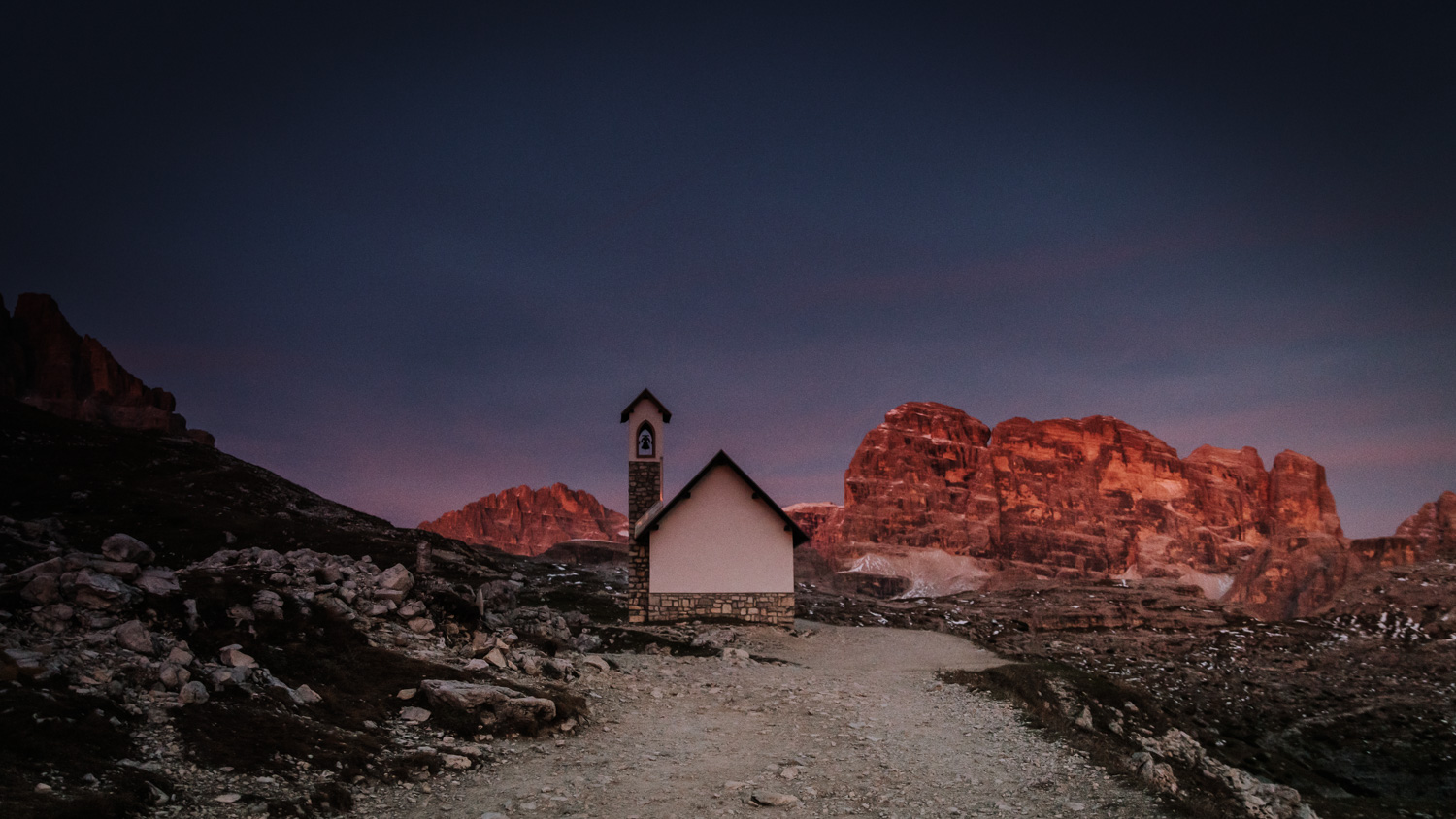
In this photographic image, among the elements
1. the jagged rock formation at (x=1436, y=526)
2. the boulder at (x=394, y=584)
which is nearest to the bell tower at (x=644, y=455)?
the boulder at (x=394, y=584)

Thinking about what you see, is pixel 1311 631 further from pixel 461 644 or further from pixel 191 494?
pixel 191 494

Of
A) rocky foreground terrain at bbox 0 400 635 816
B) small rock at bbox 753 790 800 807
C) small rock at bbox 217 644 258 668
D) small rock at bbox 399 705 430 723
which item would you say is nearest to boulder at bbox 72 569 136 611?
rocky foreground terrain at bbox 0 400 635 816

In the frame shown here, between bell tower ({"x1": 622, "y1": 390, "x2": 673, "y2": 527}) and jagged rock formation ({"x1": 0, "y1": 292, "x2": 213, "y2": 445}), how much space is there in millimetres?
126840

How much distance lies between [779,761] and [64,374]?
553ft

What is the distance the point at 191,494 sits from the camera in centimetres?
5481

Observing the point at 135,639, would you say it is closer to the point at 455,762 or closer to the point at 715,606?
the point at 455,762

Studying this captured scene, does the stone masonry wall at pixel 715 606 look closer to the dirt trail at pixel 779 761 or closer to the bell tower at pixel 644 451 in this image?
the bell tower at pixel 644 451

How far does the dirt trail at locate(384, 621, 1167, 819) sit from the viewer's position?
33.5 feet

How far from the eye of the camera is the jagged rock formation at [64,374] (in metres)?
127

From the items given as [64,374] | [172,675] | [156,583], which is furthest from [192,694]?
[64,374]

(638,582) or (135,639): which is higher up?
(135,639)

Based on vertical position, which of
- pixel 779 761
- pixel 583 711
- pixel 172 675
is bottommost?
pixel 779 761

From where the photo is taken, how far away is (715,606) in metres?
31.7

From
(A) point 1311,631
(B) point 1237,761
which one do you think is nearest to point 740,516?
(B) point 1237,761
